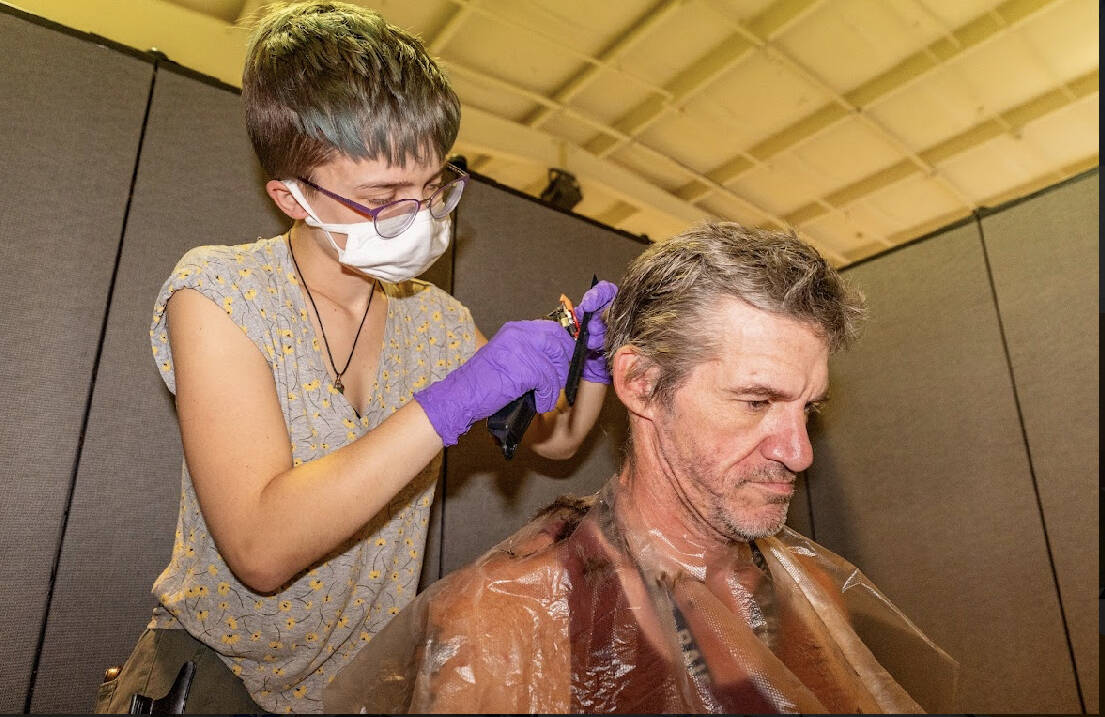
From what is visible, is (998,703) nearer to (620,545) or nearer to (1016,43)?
(620,545)

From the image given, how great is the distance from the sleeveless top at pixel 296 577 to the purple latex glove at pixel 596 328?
53 cm

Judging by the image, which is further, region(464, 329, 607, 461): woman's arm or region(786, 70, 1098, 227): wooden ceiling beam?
region(786, 70, 1098, 227): wooden ceiling beam

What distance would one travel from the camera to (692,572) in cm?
128

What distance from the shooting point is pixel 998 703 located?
1.95 meters

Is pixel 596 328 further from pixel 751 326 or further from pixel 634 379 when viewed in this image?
pixel 751 326

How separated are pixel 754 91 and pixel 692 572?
5159mm

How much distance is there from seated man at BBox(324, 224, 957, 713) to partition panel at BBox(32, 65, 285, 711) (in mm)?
922

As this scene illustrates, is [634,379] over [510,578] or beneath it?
over

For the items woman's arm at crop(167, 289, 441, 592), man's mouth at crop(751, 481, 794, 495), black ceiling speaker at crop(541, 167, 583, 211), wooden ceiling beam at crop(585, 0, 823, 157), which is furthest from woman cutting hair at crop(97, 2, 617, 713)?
wooden ceiling beam at crop(585, 0, 823, 157)

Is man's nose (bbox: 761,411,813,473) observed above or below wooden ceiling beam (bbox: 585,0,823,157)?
below

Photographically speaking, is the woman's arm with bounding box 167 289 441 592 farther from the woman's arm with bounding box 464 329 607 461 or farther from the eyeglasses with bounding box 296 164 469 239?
the woman's arm with bounding box 464 329 607 461

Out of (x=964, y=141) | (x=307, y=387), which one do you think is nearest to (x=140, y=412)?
(x=307, y=387)

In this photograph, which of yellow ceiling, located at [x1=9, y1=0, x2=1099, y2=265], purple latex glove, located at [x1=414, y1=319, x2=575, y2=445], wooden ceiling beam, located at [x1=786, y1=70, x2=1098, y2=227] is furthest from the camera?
wooden ceiling beam, located at [x1=786, y1=70, x2=1098, y2=227]

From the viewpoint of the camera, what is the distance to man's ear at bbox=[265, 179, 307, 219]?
4.75ft
